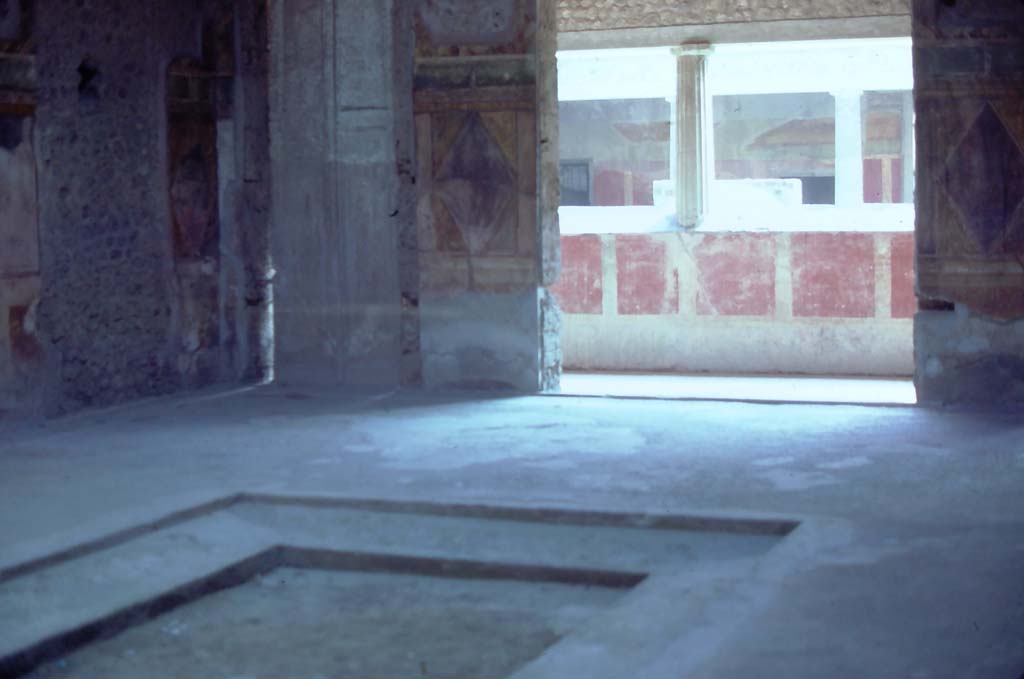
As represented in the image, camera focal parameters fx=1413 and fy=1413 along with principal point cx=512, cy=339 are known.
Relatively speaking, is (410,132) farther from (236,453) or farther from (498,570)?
(498,570)

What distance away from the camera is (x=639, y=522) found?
4.03 meters

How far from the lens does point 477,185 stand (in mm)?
6730

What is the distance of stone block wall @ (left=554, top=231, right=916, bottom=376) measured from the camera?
34.2ft

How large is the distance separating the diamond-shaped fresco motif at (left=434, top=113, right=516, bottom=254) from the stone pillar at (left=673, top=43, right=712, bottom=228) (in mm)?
4241

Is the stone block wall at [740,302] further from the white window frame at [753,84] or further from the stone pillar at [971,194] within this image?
the stone pillar at [971,194]

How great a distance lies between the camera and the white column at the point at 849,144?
46.3 feet

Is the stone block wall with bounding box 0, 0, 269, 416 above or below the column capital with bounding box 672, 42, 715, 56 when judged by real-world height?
below

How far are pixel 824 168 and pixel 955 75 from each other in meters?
12.1

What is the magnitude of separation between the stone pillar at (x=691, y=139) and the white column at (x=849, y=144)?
364 cm

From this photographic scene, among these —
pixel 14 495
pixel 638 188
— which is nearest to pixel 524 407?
pixel 14 495

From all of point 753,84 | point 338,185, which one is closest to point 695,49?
point 753,84

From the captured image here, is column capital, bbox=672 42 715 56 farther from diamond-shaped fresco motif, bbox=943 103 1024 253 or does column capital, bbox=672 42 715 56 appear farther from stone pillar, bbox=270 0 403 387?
diamond-shaped fresco motif, bbox=943 103 1024 253

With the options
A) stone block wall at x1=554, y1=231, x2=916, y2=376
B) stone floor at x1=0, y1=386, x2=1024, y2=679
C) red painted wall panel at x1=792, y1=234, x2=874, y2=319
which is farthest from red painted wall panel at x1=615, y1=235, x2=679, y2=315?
stone floor at x1=0, y1=386, x2=1024, y2=679

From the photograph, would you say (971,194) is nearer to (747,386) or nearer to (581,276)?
(747,386)
